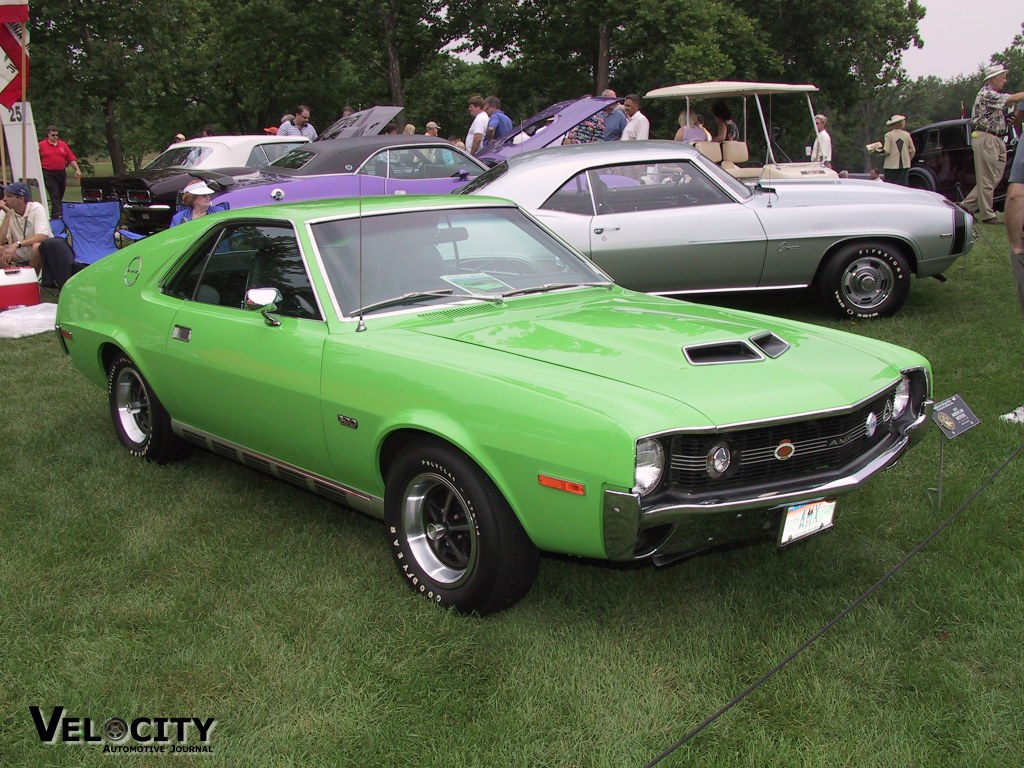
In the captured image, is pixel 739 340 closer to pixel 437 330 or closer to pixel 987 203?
pixel 437 330

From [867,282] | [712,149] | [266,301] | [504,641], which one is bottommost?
[504,641]

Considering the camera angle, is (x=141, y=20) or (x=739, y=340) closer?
(x=739, y=340)

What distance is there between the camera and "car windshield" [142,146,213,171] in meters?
14.8

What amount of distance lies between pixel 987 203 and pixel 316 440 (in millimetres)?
11712

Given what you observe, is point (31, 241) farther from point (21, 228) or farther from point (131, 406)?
point (131, 406)

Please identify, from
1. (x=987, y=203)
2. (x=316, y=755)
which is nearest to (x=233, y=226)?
(x=316, y=755)

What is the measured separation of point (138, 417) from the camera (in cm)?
534

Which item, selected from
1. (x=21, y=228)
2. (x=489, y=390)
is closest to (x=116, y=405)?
(x=489, y=390)

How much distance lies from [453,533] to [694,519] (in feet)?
3.23

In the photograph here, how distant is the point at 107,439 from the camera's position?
5695 millimetres

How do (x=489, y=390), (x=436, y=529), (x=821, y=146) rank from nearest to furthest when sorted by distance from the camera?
(x=489, y=390) < (x=436, y=529) < (x=821, y=146)

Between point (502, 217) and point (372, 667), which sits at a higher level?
point (502, 217)

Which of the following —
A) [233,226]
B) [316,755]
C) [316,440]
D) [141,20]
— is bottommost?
[316,755]

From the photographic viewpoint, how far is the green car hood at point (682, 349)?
314 cm
